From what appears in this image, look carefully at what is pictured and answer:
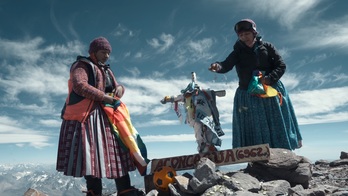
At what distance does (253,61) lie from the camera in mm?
6711

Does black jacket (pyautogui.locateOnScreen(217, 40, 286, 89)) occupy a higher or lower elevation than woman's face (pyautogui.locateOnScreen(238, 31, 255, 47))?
lower

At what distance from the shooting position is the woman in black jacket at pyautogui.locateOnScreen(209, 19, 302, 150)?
6.46m

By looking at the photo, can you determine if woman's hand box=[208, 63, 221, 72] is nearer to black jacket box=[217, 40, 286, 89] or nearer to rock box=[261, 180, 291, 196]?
black jacket box=[217, 40, 286, 89]

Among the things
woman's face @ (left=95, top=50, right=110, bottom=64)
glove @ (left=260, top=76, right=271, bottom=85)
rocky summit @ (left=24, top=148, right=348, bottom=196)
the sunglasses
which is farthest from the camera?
the sunglasses

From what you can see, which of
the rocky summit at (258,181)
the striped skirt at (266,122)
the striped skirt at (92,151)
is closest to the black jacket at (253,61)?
the striped skirt at (266,122)

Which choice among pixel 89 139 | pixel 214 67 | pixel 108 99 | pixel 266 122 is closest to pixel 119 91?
pixel 108 99

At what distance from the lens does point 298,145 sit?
6656 millimetres

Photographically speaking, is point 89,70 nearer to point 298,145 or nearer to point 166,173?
point 166,173

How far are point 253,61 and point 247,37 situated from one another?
0.60m

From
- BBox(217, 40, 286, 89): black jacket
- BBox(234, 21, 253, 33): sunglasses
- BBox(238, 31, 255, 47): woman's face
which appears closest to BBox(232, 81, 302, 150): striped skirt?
BBox(217, 40, 286, 89): black jacket

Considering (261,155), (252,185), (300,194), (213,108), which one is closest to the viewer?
(300,194)

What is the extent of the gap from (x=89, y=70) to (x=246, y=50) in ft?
12.4

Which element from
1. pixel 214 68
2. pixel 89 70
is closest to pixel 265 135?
pixel 214 68

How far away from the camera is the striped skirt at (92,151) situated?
457cm
